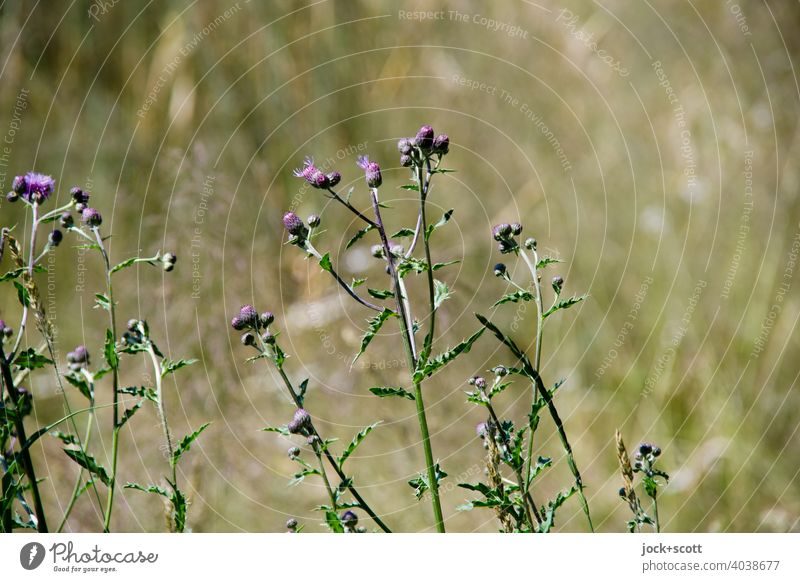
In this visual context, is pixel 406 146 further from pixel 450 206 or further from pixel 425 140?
pixel 450 206

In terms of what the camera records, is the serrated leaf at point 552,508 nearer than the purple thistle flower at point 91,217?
Yes

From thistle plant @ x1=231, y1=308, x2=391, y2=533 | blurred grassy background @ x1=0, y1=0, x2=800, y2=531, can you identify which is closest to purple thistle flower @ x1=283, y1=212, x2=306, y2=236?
thistle plant @ x1=231, y1=308, x2=391, y2=533

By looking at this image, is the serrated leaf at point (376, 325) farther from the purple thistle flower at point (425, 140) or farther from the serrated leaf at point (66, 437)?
the serrated leaf at point (66, 437)

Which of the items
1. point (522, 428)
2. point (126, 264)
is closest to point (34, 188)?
point (126, 264)

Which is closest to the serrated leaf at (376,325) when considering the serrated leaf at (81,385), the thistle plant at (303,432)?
the thistle plant at (303,432)

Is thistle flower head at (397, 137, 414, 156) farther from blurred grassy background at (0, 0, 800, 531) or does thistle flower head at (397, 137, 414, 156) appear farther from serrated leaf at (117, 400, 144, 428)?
blurred grassy background at (0, 0, 800, 531)
